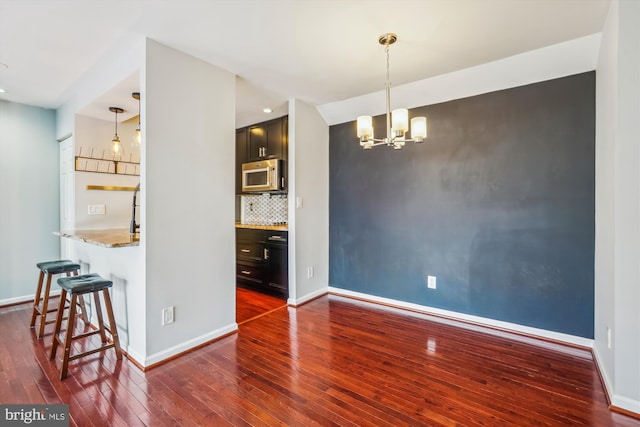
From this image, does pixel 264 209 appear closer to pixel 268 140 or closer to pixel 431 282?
pixel 268 140

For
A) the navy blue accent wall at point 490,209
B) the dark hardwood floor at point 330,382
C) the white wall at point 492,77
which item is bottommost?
the dark hardwood floor at point 330,382

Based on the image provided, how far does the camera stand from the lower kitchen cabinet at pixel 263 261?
3.78m

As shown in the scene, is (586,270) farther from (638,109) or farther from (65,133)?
(65,133)

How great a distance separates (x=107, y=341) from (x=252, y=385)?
4.59 feet

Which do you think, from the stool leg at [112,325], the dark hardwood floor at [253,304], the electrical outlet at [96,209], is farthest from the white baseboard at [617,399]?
the electrical outlet at [96,209]

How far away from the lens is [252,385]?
80.0 inches

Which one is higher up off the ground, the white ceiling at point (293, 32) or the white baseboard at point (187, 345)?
the white ceiling at point (293, 32)

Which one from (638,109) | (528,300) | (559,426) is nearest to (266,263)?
(528,300)

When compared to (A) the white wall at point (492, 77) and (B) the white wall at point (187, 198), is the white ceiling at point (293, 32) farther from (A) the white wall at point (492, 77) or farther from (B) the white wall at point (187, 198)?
(B) the white wall at point (187, 198)

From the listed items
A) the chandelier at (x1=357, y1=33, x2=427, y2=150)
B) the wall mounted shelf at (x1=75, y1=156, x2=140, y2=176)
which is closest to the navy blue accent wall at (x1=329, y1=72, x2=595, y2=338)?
the chandelier at (x1=357, y1=33, x2=427, y2=150)

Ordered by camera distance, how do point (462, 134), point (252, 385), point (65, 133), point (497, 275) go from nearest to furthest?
1. point (252, 385)
2. point (497, 275)
3. point (462, 134)
4. point (65, 133)

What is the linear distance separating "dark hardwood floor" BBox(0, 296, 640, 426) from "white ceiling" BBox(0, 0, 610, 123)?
2303 millimetres

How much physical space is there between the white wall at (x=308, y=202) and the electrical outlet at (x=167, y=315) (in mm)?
1481

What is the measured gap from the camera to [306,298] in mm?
3775
